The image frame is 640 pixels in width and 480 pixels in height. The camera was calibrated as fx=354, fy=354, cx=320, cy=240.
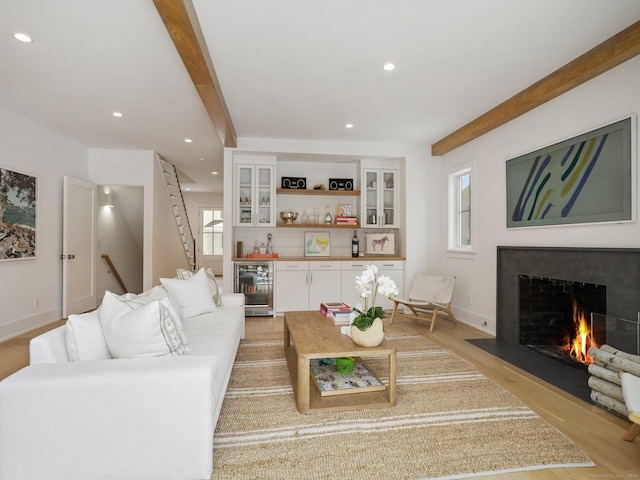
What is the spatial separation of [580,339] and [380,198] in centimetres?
319

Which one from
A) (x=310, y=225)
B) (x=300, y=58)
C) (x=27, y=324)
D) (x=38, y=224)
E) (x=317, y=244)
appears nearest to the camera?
(x=300, y=58)

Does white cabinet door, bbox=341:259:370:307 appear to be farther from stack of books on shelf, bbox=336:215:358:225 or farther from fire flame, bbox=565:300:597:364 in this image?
fire flame, bbox=565:300:597:364

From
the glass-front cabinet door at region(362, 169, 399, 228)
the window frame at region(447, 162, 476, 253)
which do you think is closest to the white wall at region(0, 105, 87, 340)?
the glass-front cabinet door at region(362, 169, 399, 228)

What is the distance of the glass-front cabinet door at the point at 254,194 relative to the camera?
17.5 feet

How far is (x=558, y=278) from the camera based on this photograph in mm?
3174

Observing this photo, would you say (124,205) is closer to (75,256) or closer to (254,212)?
(75,256)

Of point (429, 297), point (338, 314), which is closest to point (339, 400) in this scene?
point (338, 314)

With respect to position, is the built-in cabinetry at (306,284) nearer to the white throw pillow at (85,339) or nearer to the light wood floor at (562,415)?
the light wood floor at (562,415)

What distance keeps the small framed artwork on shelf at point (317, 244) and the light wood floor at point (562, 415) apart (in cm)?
234

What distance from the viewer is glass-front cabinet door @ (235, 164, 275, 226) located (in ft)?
17.5

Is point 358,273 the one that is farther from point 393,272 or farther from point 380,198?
point 380,198

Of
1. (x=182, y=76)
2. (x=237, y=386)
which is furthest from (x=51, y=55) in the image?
(x=237, y=386)

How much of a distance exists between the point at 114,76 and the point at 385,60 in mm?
2380

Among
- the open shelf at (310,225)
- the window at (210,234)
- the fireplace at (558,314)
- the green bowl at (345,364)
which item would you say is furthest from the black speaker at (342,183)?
the window at (210,234)
